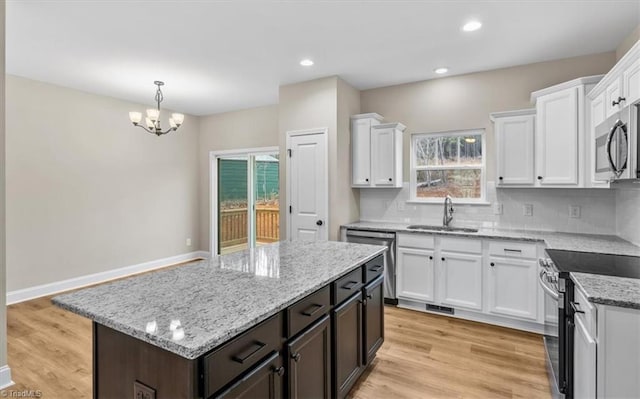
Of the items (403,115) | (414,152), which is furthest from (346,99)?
(414,152)

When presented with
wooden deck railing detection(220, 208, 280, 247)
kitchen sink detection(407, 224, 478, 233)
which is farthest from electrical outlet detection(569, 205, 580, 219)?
wooden deck railing detection(220, 208, 280, 247)

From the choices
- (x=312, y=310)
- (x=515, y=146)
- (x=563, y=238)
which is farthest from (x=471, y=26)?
(x=312, y=310)

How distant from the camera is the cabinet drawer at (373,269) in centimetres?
232

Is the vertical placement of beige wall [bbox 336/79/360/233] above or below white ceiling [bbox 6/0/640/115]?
below

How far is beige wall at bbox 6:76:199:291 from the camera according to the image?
4.08 meters

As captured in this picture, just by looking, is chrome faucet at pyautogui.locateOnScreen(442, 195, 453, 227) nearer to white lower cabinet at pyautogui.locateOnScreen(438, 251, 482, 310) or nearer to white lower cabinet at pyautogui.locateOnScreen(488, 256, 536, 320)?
white lower cabinet at pyautogui.locateOnScreen(438, 251, 482, 310)

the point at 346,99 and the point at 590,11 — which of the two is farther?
the point at 346,99

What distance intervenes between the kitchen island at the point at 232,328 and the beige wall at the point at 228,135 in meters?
3.85

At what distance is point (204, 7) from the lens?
2561mm

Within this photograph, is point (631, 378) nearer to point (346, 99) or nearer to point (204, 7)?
point (204, 7)

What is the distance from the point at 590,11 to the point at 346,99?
247cm

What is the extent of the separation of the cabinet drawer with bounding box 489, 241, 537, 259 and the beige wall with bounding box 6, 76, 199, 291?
5166 mm

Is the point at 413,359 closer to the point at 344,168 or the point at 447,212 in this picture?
the point at 447,212

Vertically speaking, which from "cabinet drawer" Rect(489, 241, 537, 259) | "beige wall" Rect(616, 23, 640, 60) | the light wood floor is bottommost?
the light wood floor
